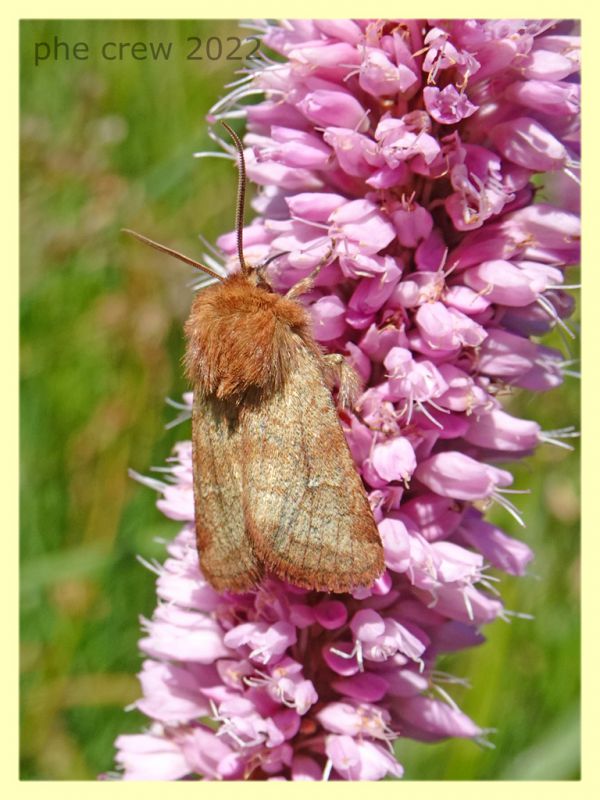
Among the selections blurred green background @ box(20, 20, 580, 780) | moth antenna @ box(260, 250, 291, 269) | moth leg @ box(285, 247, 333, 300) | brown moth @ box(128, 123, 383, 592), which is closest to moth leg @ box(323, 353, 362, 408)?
brown moth @ box(128, 123, 383, 592)

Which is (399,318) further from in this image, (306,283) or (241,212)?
(241,212)

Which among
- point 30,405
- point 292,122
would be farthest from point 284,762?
point 30,405

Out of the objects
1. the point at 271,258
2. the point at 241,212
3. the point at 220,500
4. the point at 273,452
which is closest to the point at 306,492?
the point at 273,452

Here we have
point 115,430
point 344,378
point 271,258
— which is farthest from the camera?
point 115,430

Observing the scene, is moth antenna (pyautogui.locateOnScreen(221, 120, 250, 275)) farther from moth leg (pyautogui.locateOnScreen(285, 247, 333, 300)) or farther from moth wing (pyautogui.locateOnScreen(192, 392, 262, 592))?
moth wing (pyautogui.locateOnScreen(192, 392, 262, 592))

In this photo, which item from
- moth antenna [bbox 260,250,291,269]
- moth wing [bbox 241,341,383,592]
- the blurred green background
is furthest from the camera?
the blurred green background

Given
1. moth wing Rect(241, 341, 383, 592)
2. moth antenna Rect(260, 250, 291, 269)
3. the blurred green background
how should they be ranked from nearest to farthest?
moth wing Rect(241, 341, 383, 592), moth antenna Rect(260, 250, 291, 269), the blurred green background
